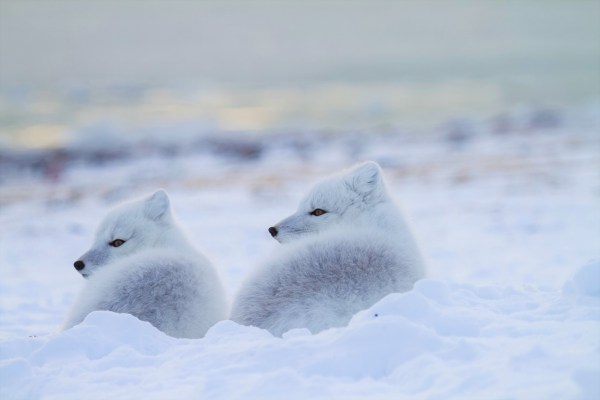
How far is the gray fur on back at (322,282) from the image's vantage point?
3.54m

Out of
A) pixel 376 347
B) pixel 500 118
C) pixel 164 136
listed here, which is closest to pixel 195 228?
pixel 376 347

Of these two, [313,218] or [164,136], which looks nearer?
[313,218]

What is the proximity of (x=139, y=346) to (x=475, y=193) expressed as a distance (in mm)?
13593

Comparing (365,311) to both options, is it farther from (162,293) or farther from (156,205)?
(156,205)

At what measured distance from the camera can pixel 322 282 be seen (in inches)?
141

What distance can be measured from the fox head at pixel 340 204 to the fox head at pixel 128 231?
34.4 inches

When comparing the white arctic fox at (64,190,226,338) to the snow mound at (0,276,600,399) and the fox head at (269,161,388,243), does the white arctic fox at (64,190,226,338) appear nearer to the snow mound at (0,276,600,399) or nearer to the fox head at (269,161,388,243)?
the snow mound at (0,276,600,399)

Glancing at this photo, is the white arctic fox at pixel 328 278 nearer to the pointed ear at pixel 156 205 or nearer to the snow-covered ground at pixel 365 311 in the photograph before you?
the snow-covered ground at pixel 365 311

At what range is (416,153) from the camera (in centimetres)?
2675

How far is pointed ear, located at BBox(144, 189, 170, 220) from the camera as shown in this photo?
5.07m

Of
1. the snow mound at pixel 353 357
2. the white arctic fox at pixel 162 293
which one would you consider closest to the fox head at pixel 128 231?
the white arctic fox at pixel 162 293

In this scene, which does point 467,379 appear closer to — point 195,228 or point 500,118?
point 195,228

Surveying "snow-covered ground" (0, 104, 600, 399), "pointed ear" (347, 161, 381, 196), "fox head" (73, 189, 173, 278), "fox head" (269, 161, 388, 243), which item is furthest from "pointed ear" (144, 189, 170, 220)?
"pointed ear" (347, 161, 381, 196)

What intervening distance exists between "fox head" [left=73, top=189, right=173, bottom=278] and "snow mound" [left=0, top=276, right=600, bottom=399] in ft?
4.20
